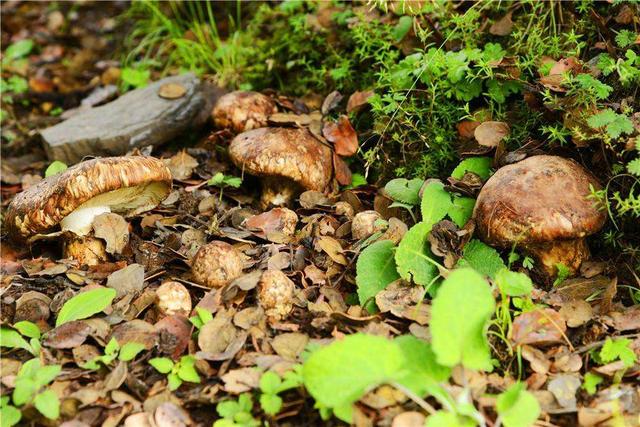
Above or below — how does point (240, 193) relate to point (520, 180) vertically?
below

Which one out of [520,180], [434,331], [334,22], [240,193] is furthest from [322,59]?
[434,331]

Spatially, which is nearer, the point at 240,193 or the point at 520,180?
the point at 520,180

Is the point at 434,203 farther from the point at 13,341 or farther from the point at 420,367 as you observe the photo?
the point at 13,341

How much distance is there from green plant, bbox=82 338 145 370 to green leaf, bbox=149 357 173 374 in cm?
8

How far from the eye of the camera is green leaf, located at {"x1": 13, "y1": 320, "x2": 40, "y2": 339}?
95.6 inches

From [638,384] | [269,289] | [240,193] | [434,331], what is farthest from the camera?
[240,193]

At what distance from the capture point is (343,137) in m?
3.54

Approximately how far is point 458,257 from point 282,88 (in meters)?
2.02

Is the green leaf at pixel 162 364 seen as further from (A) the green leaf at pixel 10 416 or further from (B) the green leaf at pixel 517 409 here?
(B) the green leaf at pixel 517 409

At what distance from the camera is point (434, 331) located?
203 cm

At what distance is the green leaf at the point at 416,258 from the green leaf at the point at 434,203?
0.46 ft

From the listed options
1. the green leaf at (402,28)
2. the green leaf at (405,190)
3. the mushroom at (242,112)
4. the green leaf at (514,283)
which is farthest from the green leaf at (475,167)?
the mushroom at (242,112)

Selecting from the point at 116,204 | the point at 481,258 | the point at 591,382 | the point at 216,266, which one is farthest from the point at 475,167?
the point at 116,204

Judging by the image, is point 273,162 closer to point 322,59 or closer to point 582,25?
point 322,59
